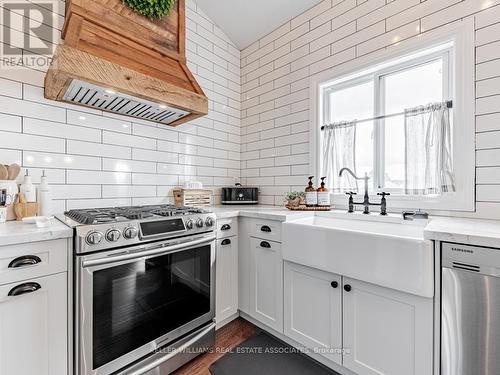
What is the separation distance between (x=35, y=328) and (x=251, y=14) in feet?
9.26

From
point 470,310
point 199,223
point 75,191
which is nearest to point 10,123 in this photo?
point 75,191

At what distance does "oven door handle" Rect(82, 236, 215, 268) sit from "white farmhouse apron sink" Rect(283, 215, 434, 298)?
60cm

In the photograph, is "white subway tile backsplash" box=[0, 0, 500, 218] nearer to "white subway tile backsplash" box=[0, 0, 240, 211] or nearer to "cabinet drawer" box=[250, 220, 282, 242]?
"white subway tile backsplash" box=[0, 0, 240, 211]

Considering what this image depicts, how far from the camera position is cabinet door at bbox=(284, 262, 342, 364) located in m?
1.43

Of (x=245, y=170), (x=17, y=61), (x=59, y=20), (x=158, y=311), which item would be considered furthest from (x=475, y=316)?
(x=59, y=20)

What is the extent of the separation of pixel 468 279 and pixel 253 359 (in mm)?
1316

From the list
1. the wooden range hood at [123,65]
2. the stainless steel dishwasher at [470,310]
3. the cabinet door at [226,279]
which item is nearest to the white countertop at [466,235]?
the stainless steel dishwasher at [470,310]

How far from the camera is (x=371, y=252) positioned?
1245mm

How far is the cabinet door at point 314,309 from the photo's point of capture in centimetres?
143

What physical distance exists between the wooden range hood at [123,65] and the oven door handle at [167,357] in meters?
1.52

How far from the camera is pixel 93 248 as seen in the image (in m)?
1.16

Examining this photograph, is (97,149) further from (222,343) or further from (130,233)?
(222,343)

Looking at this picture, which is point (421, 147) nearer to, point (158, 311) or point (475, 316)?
point (475, 316)

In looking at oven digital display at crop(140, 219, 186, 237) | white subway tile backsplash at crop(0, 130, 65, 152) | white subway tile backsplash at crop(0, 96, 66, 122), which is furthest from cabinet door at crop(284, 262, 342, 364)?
white subway tile backsplash at crop(0, 96, 66, 122)
